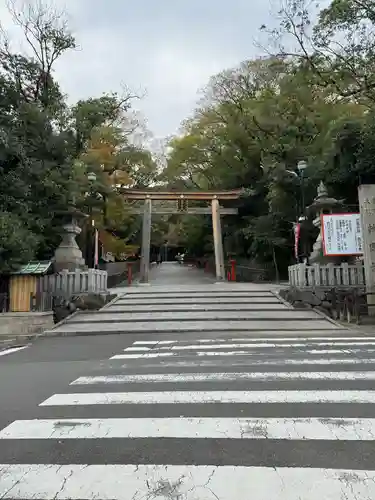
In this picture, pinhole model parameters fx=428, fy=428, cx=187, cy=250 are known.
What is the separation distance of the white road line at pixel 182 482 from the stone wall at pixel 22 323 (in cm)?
1072

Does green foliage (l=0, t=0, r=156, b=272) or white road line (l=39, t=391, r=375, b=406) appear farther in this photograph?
green foliage (l=0, t=0, r=156, b=272)

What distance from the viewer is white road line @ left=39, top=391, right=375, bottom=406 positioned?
505cm

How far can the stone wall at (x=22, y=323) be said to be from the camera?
43.4 feet

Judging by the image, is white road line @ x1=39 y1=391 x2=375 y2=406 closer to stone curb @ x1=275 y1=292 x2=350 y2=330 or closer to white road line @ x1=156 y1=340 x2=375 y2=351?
white road line @ x1=156 y1=340 x2=375 y2=351

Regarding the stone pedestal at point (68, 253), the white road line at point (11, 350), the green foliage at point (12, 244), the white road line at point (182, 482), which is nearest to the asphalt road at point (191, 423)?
the white road line at point (182, 482)

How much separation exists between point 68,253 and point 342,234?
37.4ft

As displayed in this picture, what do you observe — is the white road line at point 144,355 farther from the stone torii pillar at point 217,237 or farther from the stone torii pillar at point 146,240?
the stone torii pillar at point 217,237

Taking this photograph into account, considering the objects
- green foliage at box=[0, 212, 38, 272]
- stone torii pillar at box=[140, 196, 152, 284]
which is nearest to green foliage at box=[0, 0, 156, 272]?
green foliage at box=[0, 212, 38, 272]

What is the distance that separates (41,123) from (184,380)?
15.9m

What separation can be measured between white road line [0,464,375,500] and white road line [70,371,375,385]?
289 centimetres

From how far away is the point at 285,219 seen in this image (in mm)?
28734

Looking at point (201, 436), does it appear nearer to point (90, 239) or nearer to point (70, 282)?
point (70, 282)

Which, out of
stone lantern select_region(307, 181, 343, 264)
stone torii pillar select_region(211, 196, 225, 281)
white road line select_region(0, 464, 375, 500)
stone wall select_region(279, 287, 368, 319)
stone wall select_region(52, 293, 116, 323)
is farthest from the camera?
stone torii pillar select_region(211, 196, 225, 281)

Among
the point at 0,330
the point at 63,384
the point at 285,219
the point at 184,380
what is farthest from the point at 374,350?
the point at 285,219
